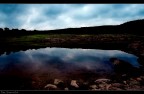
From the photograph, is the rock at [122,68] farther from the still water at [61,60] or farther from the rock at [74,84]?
the rock at [74,84]

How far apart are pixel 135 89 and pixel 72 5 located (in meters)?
1.02

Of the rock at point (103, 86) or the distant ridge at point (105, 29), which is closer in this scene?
the rock at point (103, 86)

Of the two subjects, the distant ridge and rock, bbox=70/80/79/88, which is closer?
rock, bbox=70/80/79/88

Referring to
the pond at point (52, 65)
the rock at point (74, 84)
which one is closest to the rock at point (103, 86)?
the pond at point (52, 65)

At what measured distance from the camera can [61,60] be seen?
258 cm

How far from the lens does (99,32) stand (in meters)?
2.63

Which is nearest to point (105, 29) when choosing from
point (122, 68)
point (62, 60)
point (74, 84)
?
point (122, 68)

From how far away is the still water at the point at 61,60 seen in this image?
8.31 feet

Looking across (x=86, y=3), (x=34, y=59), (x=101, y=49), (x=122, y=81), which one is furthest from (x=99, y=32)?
(x=34, y=59)

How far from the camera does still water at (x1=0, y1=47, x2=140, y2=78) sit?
2.53 m

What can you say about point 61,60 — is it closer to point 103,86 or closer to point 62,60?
point 62,60

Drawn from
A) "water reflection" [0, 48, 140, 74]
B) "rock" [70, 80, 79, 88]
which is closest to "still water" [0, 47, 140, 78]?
"water reflection" [0, 48, 140, 74]

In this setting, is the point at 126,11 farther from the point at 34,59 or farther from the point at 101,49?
the point at 34,59

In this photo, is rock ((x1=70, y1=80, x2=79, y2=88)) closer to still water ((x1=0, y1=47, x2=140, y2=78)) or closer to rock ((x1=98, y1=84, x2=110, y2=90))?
still water ((x1=0, y1=47, x2=140, y2=78))
